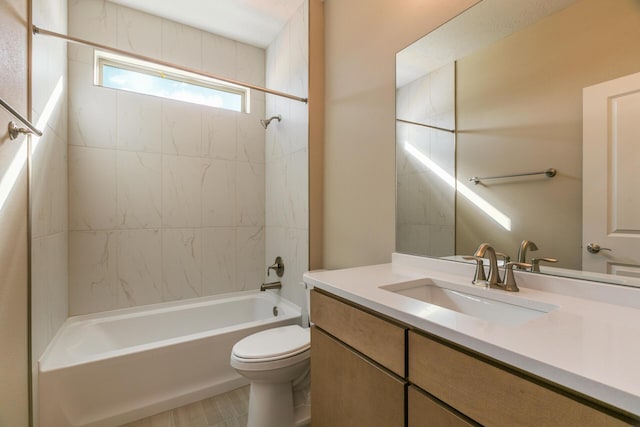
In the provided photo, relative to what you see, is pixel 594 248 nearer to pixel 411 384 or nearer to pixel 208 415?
Answer: pixel 411 384

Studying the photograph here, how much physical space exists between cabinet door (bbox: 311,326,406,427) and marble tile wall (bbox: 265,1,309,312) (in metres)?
1.06

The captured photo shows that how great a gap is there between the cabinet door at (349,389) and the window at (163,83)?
2.35 meters

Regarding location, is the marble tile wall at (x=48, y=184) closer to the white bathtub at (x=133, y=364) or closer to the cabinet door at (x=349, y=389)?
the white bathtub at (x=133, y=364)

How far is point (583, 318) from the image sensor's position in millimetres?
695

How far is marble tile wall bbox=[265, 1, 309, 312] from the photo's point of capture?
7.13 ft

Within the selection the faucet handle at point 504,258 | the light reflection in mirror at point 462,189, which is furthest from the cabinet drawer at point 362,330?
the light reflection in mirror at point 462,189

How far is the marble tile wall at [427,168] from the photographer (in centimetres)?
131

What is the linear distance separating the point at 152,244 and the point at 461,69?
8.00ft

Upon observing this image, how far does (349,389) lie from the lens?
0.94 metres

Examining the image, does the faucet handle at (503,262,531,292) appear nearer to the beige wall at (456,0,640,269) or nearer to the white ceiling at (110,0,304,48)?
the beige wall at (456,0,640,269)

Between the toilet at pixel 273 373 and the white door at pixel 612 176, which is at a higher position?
the white door at pixel 612 176

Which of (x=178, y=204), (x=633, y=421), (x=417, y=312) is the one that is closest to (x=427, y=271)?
(x=417, y=312)

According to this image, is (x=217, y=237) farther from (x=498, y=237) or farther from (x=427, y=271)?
(x=498, y=237)

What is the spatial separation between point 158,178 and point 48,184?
0.76 m
